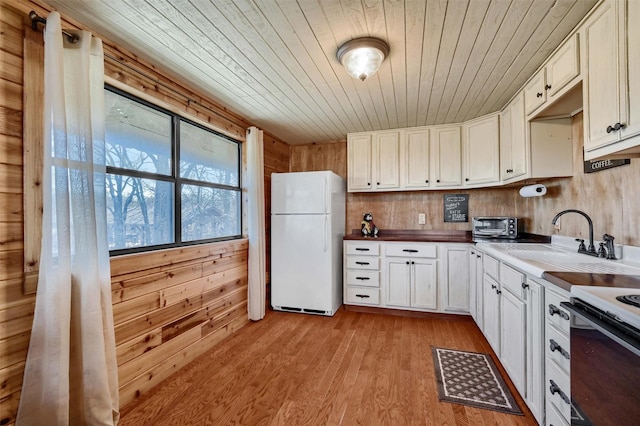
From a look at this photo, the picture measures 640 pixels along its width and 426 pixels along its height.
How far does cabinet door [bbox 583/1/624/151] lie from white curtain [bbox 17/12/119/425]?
2.64m

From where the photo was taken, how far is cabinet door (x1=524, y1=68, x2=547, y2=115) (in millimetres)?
1953

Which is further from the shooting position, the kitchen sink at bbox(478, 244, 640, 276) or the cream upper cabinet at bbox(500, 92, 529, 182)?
the cream upper cabinet at bbox(500, 92, 529, 182)

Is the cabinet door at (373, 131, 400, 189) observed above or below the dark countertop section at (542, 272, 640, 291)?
above

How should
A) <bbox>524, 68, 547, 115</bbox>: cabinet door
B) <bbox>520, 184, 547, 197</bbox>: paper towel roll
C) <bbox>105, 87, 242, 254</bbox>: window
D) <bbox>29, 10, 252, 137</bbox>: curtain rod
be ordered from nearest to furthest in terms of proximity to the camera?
<bbox>29, 10, 252, 137</bbox>: curtain rod, <bbox>105, 87, 242, 254</bbox>: window, <bbox>524, 68, 547, 115</bbox>: cabinet door, <bbox>520, 184, 547, 197</bbox>: paper towel roll

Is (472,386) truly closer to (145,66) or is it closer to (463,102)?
(463,102)

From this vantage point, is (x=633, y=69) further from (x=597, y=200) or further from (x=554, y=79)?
(x=597, y=200)

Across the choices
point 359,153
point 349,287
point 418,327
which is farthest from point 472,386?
point 359,153

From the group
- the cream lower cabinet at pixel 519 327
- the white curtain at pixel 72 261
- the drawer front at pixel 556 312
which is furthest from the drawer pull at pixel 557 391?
the white curtain at pixel 72 261

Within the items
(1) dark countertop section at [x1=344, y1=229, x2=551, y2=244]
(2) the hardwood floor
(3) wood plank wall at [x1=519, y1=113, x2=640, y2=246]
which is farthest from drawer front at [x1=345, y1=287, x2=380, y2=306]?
(3) wood plank wall at [x1=519, y1=113, x2=640, y2=246]

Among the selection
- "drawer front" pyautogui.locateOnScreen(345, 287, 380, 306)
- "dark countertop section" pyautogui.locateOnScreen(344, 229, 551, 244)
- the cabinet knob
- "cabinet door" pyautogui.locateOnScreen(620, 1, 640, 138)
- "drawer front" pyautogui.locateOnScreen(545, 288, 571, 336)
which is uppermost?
"cabinet door" pyautogui.locateOnScreen(620, 1, 640, 138)

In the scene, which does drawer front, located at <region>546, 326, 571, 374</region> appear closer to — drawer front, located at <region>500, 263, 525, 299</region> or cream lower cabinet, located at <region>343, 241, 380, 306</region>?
drawer front, located at <region>500, 263, 525, 299</region>

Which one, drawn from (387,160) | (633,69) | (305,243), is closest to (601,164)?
(633,69)

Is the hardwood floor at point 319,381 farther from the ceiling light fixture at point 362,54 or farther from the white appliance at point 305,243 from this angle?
the ceiling light fixture at point 362,54

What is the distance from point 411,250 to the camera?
10.4 feet
